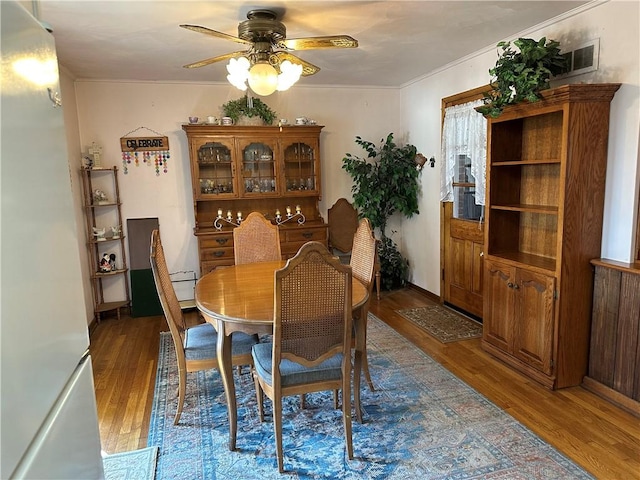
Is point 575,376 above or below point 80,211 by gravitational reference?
below

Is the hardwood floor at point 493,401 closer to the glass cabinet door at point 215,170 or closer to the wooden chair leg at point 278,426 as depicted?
the wooden chair leg at point 278,426

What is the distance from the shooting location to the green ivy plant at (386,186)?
4961 mm

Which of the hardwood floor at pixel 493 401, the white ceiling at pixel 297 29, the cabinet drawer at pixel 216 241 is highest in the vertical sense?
the white ceiling at pixel 297 29

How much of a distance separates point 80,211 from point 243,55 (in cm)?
257

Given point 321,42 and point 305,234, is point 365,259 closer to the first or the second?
point 321,42

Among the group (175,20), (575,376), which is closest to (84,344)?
(175,20)

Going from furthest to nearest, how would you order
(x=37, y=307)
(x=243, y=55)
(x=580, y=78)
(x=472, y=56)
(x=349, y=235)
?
1. (x=349, y=235)
2. (x=472, y=56)
3. (x=580, y=78)
4. (x=243, y=55)
5. (x=37, y=307)

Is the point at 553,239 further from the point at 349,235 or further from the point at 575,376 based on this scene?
the point at 349,235

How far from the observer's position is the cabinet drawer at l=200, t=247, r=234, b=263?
14.5ft

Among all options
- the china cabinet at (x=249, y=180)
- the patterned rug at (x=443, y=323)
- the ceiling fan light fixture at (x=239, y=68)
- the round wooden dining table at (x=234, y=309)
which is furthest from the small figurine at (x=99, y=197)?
the patterned rug at (x=443, y=323)

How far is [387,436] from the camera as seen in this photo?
236 centimetres

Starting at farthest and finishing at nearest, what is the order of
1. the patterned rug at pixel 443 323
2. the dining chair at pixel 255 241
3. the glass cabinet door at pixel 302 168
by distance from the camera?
1. the glass cabinet door at pixel 302 168
2. the patterned rug at pixel 443 323
3. the dining chair at pixel 255 241

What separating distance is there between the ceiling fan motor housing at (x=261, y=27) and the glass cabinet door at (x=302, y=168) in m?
1.97

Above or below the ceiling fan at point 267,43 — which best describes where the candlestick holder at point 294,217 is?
below
